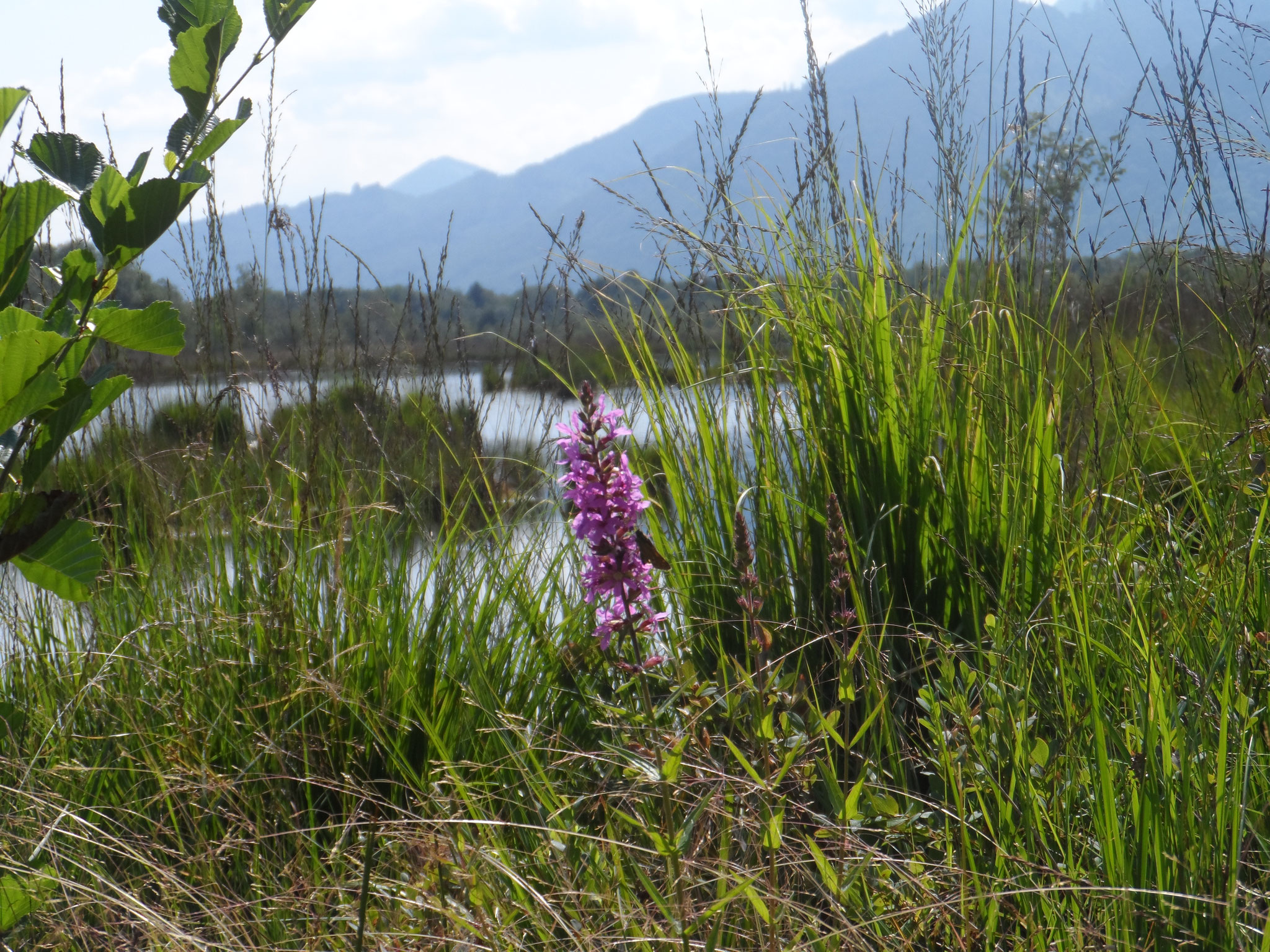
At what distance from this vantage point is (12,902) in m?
0.94

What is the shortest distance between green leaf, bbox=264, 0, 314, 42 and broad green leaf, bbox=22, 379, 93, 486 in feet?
1.23

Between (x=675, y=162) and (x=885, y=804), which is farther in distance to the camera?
(x=675, y=162)

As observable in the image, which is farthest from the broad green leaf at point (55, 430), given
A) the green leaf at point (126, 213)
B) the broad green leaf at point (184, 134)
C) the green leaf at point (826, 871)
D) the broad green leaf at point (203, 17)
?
the green leaf at point (826, 871)

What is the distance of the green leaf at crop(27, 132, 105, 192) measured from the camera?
2.71 feet

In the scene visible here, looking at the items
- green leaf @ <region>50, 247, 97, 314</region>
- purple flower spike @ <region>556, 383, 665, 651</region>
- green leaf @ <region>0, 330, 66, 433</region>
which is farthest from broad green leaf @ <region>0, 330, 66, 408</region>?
purple flower spike @ <region>556, 383, 665, 651</region>

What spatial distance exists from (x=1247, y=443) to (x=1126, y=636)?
33.0 inches

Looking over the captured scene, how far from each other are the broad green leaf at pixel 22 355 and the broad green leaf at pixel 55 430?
9 centimetres

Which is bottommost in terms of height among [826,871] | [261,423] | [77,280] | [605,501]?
[826,871]

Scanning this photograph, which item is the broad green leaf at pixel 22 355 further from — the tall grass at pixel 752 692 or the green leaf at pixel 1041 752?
the green leaf at pixel 1041 752

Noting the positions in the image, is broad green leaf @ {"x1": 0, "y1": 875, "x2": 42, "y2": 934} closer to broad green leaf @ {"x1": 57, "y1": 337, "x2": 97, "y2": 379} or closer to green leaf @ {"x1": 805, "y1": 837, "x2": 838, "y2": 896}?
broad green leaf @ {"x1": 57, "y1": 337, "x2": 97, "y2": 379}

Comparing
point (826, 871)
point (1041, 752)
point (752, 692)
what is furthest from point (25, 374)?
point (1041, 752)

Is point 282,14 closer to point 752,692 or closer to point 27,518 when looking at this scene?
point 27,518

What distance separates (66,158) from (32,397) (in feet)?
0.87

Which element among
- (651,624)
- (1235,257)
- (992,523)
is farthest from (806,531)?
(1235,257)
